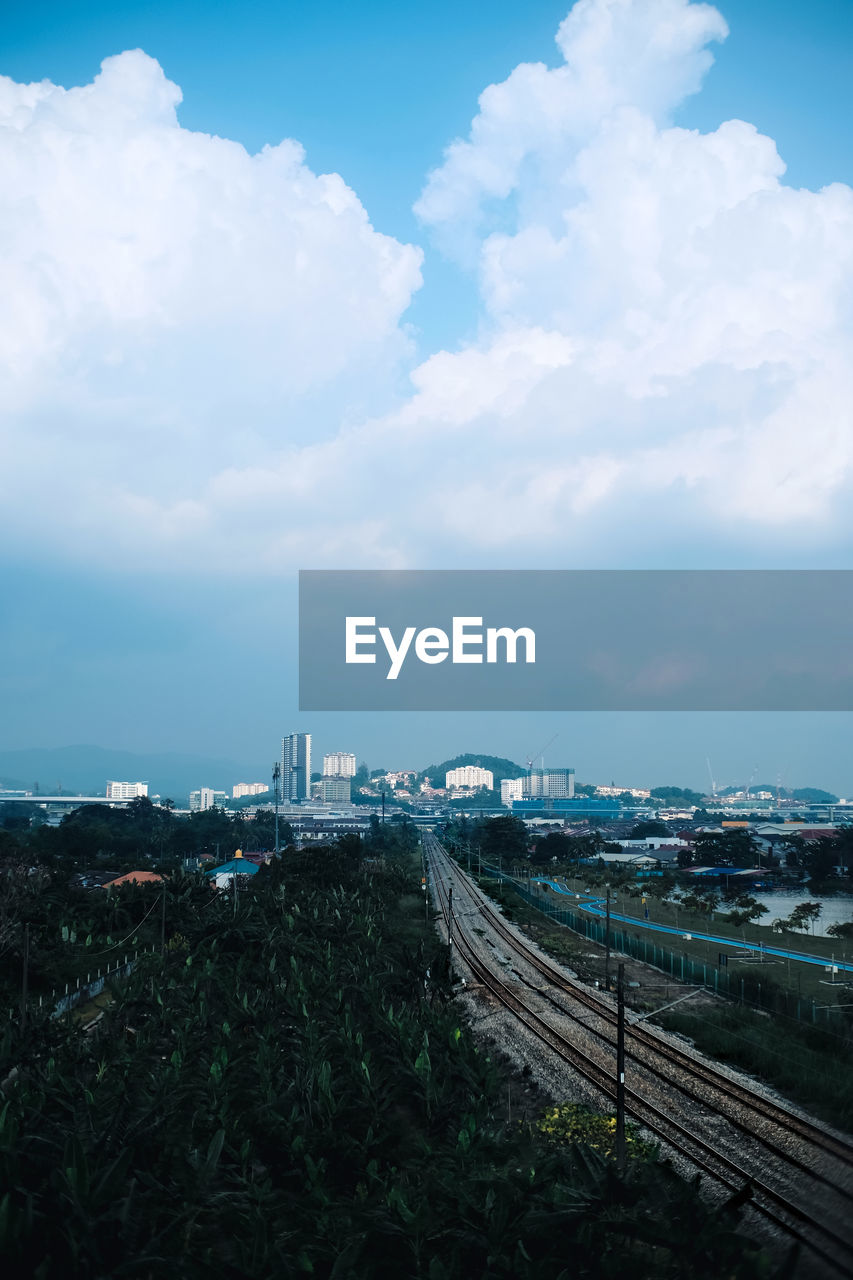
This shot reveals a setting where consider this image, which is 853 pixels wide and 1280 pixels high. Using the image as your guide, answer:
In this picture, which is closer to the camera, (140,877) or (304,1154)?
(304,1154)

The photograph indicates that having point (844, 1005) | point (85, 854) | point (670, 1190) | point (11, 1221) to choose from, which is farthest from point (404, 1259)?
point (85, 854)

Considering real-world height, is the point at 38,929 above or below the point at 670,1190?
below

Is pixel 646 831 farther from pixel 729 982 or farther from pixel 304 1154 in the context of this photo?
pixel 304 1154

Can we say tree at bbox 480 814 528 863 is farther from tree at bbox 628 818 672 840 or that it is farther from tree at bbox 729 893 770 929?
tree at bbox 729 893 770 929

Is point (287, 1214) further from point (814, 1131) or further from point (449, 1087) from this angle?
point (814, 1131)

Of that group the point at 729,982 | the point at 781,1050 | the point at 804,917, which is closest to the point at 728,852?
the point at 804,917

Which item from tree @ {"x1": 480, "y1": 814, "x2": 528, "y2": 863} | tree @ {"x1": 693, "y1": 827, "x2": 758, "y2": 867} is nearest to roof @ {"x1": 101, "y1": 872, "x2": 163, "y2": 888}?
tree @ {"x1": 480, "y1": 814, "x2": 528, "y2": 863}
